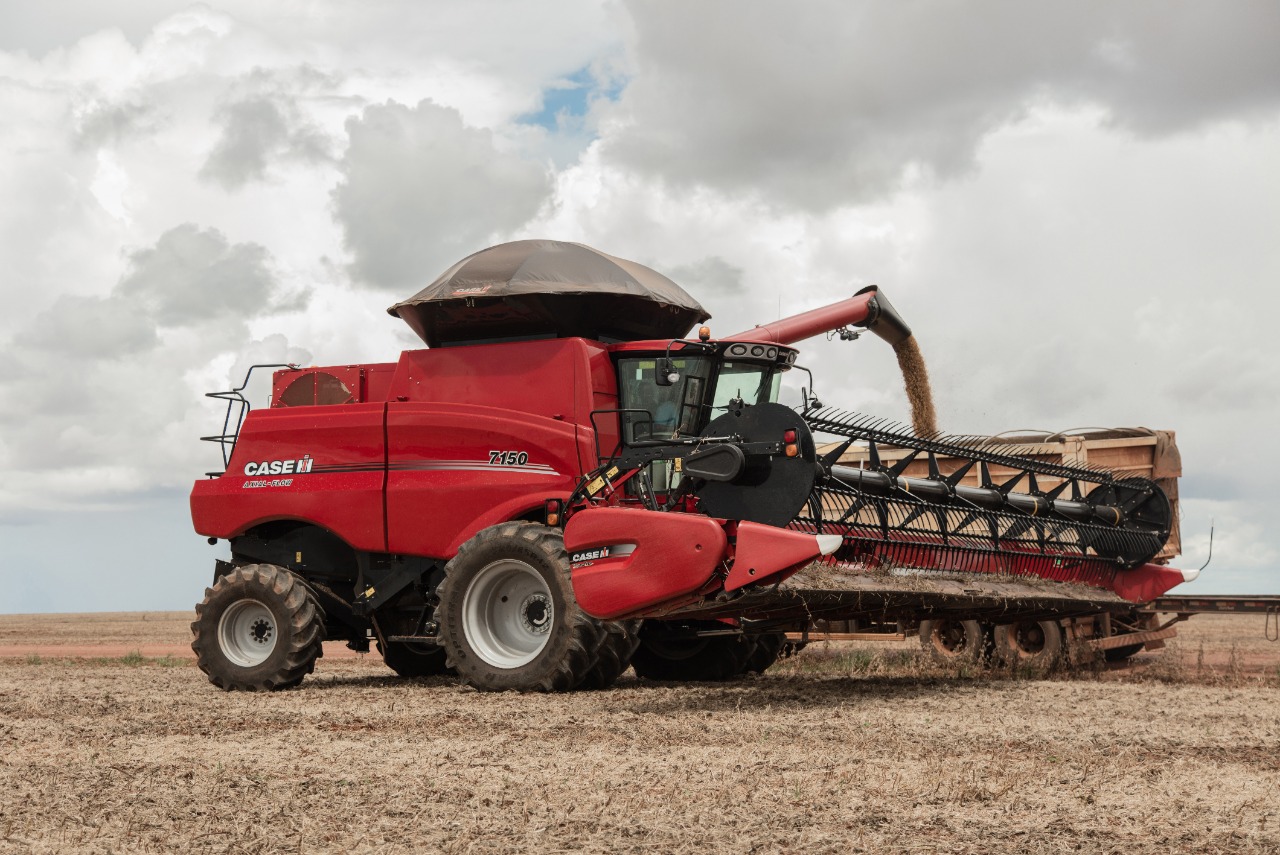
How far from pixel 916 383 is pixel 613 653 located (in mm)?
6287

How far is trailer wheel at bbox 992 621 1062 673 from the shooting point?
1247 cm

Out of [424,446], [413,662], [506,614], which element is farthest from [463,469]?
[413,662]

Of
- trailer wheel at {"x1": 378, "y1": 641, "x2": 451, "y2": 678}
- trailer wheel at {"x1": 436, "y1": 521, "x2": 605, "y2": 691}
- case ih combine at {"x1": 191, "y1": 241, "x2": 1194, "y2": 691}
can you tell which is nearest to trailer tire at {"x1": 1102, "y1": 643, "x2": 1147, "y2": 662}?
case ih combine at {"x1": 191, "y1": 241, "x2": 1194, "y2": 691}

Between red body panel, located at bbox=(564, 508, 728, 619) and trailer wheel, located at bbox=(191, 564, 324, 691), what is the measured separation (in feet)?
10.1

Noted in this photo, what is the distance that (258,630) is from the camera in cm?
1152

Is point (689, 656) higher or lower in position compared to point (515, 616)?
lower

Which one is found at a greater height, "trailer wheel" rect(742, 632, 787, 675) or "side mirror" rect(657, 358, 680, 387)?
"side mirror" rect(657, 358, 680, 387)

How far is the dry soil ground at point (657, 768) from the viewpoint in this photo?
5.12 m

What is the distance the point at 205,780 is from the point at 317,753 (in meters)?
0.92

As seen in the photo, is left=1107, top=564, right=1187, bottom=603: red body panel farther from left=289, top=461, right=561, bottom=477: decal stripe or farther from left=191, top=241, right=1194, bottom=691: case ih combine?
left=289, top=461, right=561, bottom=477: decal stripe

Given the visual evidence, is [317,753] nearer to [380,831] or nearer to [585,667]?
[380,831]

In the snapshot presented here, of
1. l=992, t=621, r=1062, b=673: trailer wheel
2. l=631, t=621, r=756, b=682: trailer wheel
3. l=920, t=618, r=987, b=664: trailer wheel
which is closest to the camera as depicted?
l=631, t=621, r=756, b=682: trailer wheel

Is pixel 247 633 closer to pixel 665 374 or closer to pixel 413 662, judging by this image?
pixel 413 662

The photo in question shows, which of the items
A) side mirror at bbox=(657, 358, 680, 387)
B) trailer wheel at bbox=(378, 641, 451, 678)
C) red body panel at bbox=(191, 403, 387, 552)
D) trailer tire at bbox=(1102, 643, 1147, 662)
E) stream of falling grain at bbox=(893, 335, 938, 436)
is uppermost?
stream of falling grain at bbox=(893, 335, 938, 436)
